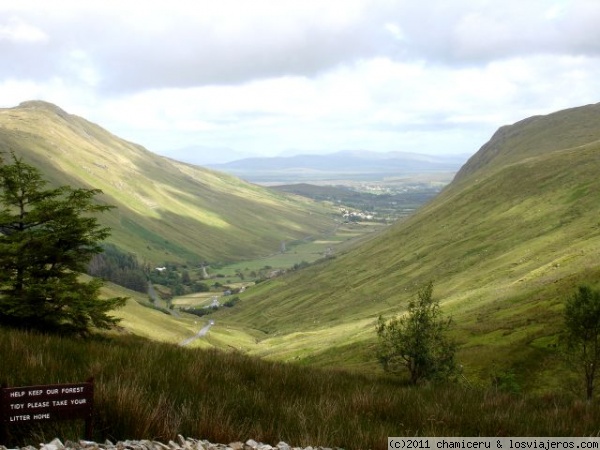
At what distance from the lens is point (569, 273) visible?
76000mm

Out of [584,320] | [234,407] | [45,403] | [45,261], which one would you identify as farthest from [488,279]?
[45,403]

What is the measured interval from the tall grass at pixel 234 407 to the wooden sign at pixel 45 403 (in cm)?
32

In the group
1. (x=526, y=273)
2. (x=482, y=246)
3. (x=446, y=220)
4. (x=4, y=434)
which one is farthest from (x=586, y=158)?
(x=4, y=434)

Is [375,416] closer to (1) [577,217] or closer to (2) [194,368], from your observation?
(2) [194,368]

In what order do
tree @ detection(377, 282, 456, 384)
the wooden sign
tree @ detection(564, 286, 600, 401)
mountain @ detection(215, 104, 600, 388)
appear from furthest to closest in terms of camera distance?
1. mountain @ detection(215, 104, 600, 388)
2. tree @ detection(377, 282, 456, 384)
3. tree @ detection(564, 286, 600, 401)
4. the wooden sign

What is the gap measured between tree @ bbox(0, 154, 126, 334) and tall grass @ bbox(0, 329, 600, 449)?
45.8 ft

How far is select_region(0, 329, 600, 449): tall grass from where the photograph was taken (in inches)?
288

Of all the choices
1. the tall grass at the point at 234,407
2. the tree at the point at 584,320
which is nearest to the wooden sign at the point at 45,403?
the tall grass at the point at 234,407

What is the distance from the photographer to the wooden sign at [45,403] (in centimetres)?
608

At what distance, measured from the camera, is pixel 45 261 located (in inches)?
1063

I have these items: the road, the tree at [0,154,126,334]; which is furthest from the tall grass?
the road

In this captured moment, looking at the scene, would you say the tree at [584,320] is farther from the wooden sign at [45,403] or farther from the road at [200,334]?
the road at [200,334]

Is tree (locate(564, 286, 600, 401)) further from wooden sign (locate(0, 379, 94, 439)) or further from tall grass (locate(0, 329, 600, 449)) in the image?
wooden sign (locate(0, 379, 94, 439))

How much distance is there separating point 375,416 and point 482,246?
5737 inches
